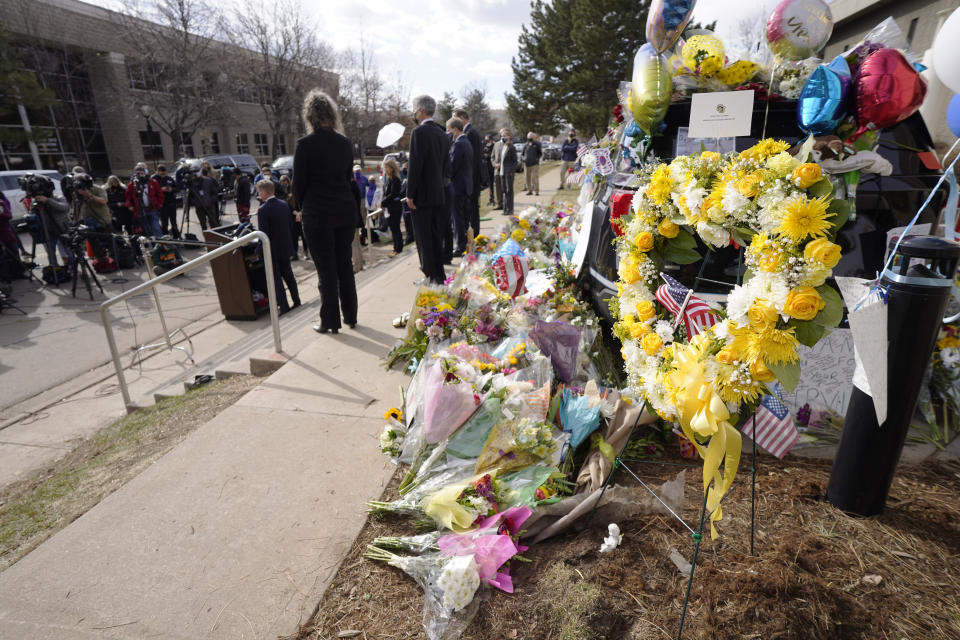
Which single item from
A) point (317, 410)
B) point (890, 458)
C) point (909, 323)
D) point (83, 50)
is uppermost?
point (83, 50)

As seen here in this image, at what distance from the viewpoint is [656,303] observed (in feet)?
7.64

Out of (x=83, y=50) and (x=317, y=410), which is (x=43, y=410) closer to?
(x=317, y=410)

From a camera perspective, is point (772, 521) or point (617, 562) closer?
point (617, 562)

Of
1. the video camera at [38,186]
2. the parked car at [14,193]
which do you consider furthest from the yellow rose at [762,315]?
the parked car at [14,193]

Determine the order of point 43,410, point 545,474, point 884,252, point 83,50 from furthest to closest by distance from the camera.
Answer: point 83,50 → point 43,410 → point 884,252 → point 545,474

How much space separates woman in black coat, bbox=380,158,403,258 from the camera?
9.45 meters

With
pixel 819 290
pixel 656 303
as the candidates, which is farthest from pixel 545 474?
pixel 819 290

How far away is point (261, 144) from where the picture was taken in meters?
43.8

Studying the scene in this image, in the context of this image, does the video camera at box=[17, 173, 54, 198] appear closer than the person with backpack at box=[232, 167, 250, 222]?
Answer: Yes

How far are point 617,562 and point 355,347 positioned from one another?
304cm

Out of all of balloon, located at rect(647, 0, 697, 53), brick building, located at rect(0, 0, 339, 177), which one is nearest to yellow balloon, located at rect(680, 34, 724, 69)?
balloon, located at rect(647, 0, 697, 53)

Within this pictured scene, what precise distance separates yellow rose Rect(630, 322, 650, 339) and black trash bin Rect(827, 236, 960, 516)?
894 mm

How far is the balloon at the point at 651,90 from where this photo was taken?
118 inches

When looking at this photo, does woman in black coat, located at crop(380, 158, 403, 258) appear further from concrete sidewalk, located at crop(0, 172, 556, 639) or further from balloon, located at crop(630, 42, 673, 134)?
balloon, located at crop(630, 42, 673, 134)
